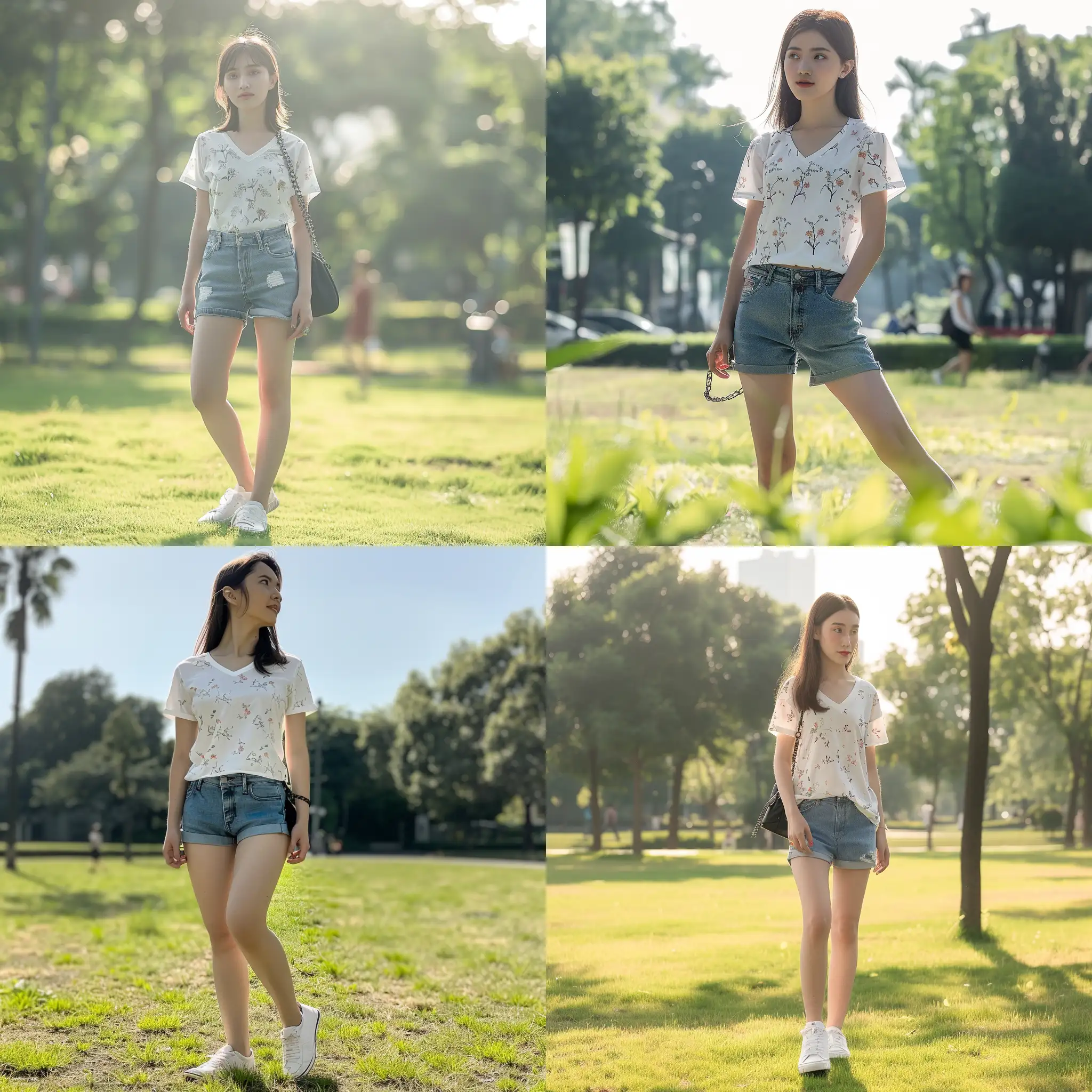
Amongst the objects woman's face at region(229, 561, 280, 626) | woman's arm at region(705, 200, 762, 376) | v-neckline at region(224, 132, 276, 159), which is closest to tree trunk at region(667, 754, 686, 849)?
woman's arm at region(705, 200, 762, 376)

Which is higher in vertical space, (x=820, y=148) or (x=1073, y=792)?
(x=820, y=148)

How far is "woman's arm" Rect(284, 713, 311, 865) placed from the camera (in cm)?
415

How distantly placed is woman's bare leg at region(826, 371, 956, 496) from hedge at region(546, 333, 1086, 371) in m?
1.80

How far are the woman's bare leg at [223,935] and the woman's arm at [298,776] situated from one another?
0.21m

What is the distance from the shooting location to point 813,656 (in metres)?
4.53

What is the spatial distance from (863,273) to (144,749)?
5.19 metres

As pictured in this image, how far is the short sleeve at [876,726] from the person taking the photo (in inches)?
175

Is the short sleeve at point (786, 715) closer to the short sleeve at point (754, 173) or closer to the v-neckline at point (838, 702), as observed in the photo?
the v-neckline at point (838, 702)

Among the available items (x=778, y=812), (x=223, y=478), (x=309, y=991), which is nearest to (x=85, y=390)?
(x=223, y=478)

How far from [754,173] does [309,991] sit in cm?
335

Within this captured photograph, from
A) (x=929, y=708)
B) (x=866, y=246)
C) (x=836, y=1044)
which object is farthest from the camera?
(x=929, y=708)

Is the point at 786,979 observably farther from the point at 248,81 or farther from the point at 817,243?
the point at 248,81

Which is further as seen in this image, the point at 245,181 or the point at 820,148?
the point at 245,181

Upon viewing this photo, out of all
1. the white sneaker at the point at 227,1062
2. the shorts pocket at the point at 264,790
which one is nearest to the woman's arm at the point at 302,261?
the shorts pocket at the point at 264,790
